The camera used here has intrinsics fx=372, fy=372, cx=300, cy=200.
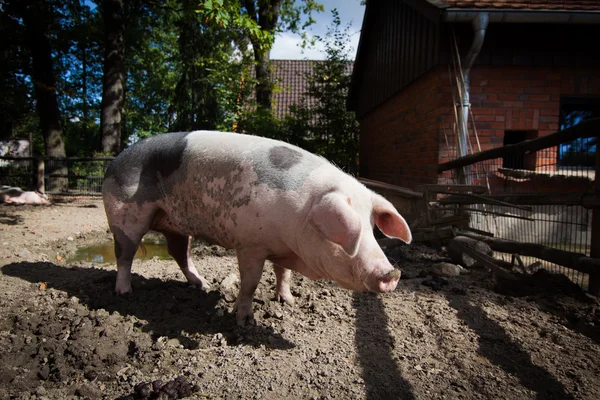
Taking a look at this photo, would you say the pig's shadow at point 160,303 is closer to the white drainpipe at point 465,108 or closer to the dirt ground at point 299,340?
the dirt ground at point 299,340

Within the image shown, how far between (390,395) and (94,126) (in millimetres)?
29698

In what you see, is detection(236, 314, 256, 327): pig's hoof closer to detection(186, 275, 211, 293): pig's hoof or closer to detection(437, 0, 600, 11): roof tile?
detection(186, 275, 211, 293): pig's hoof

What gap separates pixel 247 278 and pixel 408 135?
231 inches

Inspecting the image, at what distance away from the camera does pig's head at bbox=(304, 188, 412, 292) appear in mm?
2221

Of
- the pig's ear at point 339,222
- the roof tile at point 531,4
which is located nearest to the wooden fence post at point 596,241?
the pig's ear at point 339,222

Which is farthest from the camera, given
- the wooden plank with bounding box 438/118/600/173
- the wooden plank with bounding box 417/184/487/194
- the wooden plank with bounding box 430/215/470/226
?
the wooden plank with bounding box 430/215/470/226

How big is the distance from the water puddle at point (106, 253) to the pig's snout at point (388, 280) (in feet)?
11.5

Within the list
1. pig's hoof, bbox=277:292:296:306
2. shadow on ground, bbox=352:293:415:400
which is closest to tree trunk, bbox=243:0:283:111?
pig's hoof, bbox=277:292:296:306

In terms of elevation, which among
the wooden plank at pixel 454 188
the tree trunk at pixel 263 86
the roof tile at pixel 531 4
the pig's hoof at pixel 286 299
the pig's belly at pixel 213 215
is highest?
the tree trunk at pixel 263 86

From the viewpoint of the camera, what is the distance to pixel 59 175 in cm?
1112

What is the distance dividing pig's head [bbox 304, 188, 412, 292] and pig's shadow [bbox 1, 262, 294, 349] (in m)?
0.62

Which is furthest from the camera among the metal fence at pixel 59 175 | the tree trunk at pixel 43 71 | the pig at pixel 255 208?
the tree trunk at pixel 43 71

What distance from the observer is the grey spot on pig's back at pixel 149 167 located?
298cm

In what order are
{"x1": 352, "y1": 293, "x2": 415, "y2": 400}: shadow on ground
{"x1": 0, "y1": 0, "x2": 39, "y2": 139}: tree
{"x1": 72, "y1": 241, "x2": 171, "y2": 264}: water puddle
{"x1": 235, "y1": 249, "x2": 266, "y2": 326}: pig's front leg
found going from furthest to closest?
{"x1": 0, "y1": 0, "x2": 39, "y2": 139}: tree
{"x1": 72, "y1": 241, "x2": 171, "y2": 264}: water puddle
{"x1": 235, "y1": 249, "x2": 266, "y2": 326}: pig's front leg
{"x1": 352, "y1": 293, "x2": 415, "y2": 400}: shadow on ground
